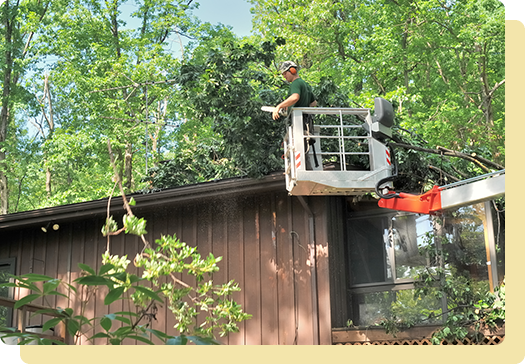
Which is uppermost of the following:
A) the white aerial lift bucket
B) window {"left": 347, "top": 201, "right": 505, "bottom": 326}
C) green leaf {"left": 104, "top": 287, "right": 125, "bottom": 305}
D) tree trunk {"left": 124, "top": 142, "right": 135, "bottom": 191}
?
tree trunk {"left": 124, "top": 142, "right": 135, "bottom": 191}

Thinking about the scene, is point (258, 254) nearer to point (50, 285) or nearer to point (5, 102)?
point (50, 285)

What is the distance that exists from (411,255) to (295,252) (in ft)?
4.14

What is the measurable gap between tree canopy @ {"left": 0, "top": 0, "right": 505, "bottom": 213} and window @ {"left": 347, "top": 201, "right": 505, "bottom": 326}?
5.26 metres

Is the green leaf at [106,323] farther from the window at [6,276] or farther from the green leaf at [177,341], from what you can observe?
the window at [6,276]

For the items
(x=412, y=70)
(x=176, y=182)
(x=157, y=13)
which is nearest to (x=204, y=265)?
(x=176, y=182)

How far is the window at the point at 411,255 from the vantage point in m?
5.88

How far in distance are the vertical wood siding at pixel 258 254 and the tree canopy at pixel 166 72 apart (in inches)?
180

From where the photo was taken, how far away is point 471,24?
12.7 m

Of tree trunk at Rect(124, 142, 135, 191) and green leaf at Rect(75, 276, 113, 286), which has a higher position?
tree trunk at Rect(124, 142, 135, 191)

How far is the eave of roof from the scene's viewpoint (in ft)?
20.7

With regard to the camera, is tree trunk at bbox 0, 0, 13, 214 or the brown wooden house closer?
the brown wooden house

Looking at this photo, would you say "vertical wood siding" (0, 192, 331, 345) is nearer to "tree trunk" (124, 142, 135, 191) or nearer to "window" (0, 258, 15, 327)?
"window" (0, 258, 15, 327)

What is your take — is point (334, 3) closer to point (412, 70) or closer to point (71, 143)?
point (412, 70)

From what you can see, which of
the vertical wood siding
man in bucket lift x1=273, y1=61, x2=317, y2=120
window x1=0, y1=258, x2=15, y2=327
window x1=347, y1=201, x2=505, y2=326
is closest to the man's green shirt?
man in bucket lift x1=273, y1=61, x2=317, y2=120
